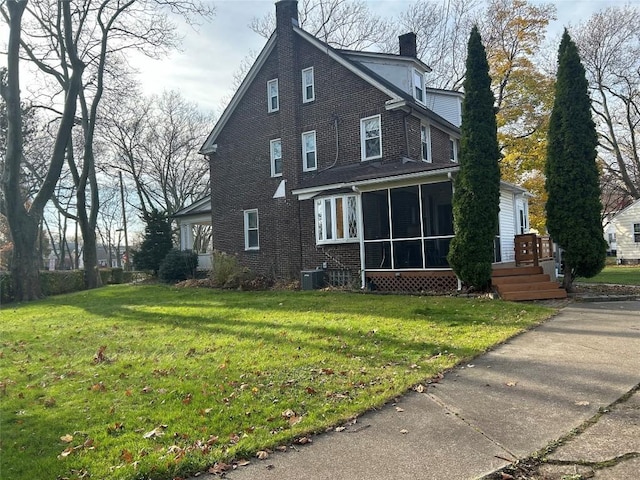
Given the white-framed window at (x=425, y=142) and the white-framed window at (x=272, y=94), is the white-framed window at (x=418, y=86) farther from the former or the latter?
the white-framed window at (x=272, y=94)

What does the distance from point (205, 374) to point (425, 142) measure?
13.8m

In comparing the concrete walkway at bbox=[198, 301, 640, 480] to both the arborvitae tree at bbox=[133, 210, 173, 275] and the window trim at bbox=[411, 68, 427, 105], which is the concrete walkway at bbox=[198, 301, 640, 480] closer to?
the window trim at bbox=[411, 68, 427, 105]

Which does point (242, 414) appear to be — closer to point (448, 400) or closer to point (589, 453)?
point (448, 400)

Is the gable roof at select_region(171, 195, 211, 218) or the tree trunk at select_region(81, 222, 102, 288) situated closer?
the tree trunk at select_region(81, 222, 102, 288)

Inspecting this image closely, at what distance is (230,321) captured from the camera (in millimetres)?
9742

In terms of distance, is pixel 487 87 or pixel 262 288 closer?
pixel 487 87

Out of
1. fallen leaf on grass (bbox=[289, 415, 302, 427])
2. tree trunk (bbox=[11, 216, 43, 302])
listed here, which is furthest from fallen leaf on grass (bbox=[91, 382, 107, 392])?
tree trunk (bbox=[11, 216, 43, 302])

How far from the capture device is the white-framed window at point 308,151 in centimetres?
1786

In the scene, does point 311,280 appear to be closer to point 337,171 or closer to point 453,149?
point 337,171

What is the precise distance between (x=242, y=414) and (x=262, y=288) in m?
12.2

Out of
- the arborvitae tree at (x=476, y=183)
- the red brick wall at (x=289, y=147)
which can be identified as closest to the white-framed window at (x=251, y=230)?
the red brick wall at (x=289, y=147)

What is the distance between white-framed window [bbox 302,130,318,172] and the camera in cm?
1786

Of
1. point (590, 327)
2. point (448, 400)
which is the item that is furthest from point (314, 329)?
point (590, 327)

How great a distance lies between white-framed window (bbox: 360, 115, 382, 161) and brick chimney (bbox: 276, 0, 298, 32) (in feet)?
18.0
